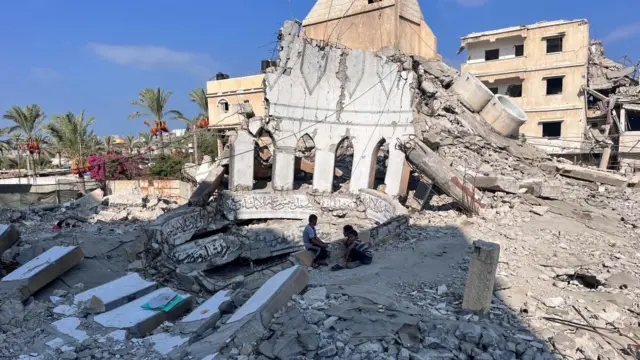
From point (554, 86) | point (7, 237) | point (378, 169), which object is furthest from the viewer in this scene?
point (554, 86)

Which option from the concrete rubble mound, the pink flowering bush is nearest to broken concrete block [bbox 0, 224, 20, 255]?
the concrete rubble mound

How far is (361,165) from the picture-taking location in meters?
14.8

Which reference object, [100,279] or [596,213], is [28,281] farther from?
[596,213]

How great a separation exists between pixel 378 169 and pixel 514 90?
14.0 metres

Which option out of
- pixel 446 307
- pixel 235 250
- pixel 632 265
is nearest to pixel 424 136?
pixel 235 250

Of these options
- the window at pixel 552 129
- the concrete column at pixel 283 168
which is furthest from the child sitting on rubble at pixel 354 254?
the window at pixel 552 129

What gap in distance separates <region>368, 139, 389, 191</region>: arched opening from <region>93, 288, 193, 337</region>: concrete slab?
9.51 meters

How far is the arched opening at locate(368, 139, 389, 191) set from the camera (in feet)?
47.9

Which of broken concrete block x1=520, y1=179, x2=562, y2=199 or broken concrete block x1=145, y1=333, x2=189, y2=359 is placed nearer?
broken concrete block x1=145, y1=333, x2=189, y2=359

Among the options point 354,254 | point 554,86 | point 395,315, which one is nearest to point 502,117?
point 554,86

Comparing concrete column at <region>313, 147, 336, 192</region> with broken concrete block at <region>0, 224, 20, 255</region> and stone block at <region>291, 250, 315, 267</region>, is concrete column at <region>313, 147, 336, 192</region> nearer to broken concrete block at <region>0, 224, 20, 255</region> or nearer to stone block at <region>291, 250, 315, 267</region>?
stone block at <region>291, 250, 315, 267</region>

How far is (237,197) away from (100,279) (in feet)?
18.7

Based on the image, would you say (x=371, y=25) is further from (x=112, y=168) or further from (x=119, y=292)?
(x=119, y=292)

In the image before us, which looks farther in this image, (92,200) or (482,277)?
(92,200)
